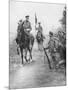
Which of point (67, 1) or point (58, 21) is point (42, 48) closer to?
point (58, 21)

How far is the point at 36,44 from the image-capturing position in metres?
2.34

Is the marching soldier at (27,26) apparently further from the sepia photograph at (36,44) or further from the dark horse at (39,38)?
the dark horse at (39,38)

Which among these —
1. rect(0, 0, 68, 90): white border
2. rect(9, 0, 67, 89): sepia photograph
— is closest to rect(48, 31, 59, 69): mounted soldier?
rect(9, 0, 67, 89): sepia photograph

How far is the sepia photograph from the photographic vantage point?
2.25 metres

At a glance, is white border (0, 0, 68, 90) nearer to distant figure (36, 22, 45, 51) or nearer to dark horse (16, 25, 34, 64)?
dark horse (16, 25, 34, 64)

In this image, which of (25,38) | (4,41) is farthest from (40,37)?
(4,41)

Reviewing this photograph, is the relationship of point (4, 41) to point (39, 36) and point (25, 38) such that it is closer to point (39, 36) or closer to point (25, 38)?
point (25, 38)

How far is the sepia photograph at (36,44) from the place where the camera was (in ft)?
7.38

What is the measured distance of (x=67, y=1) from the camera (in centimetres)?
242

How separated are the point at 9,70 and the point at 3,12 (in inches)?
26.7

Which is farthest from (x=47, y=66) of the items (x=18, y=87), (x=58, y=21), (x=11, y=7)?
(x=11, y=7)

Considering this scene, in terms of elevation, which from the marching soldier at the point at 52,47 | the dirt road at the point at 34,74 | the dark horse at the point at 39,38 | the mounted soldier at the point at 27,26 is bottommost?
the dirt road at the point at 34,74

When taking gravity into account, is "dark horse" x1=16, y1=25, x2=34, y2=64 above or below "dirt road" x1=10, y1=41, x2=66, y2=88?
above

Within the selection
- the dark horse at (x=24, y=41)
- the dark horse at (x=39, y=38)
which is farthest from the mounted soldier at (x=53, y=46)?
the dark horse at (x=24, y=41)
